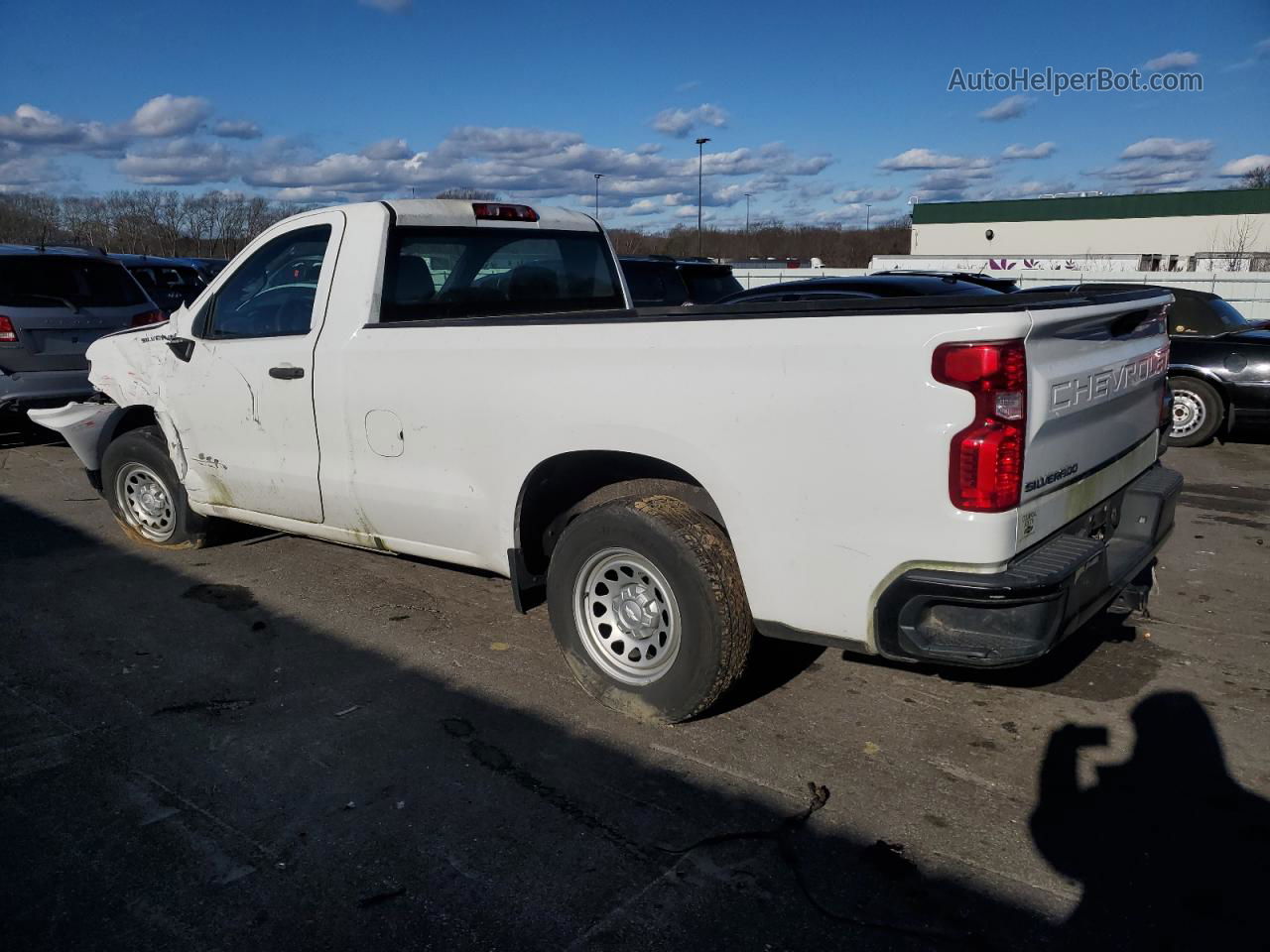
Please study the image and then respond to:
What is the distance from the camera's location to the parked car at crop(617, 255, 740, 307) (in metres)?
12.0

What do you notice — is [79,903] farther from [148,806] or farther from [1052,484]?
[1052,484]

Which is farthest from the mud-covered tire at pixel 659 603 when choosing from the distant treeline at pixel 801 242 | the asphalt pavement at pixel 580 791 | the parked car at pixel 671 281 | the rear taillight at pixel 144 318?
the distant treeline at pixel 801 242

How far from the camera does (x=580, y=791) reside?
3.30m

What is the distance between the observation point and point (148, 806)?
127 inches

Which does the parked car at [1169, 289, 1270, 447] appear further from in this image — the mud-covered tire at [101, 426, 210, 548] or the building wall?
the building wall

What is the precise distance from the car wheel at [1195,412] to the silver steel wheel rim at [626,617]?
27.6 feet

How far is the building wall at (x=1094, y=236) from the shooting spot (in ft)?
180

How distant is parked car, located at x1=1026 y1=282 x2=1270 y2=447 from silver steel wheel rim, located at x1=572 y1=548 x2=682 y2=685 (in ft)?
→ 26.0

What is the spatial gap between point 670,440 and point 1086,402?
142cm

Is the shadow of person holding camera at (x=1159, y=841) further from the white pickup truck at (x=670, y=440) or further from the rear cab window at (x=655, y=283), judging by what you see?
the rear cab window at (x=655, y=283)

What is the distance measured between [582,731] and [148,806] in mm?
1527

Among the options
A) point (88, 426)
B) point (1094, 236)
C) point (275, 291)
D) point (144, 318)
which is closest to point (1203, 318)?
point (275, 291)

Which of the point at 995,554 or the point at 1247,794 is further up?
the point at 995,554

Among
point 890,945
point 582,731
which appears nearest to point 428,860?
point 582,731
